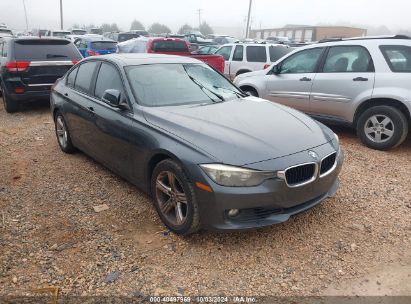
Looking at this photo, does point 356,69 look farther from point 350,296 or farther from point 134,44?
point 134,44

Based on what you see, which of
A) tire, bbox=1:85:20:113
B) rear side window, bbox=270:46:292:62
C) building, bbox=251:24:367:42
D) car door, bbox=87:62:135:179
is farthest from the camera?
building, bbox=251:24:367:42

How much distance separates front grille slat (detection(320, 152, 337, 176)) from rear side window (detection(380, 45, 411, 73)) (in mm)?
2911

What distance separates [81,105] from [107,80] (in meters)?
0.63

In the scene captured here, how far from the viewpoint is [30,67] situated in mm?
7992

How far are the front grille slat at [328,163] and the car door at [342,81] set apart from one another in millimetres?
2758

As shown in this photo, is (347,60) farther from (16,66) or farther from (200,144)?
(16,66)

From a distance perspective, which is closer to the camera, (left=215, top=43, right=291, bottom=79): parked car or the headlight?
the headlight

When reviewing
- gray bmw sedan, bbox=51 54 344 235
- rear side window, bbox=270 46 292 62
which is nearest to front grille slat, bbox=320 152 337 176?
gray bmw sedan, bbox=51 54 344 235

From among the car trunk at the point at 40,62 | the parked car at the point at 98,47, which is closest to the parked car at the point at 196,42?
the parked car at the point at 98,47

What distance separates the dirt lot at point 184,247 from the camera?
2.90 m

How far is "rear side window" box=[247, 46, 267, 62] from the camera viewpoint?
38.1ft

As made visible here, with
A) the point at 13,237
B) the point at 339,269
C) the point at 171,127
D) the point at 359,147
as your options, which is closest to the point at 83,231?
the point at 13,237

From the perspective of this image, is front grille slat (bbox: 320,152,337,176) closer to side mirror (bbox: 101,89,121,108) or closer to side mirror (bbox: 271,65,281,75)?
side mirror (bbox: 101,89,121,108)

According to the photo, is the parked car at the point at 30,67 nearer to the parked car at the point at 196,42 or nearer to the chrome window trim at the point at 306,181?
the chrome window trim at the point at 306,181
